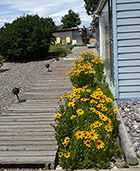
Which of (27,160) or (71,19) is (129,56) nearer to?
(27,160)

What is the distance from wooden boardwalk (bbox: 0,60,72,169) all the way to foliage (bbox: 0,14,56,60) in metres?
8.60

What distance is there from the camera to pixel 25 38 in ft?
46.9

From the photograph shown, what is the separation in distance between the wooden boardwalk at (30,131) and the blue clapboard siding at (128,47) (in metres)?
1.78

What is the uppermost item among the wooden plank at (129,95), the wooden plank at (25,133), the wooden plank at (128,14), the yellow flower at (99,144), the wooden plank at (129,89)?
the wooden plank at (128,14)

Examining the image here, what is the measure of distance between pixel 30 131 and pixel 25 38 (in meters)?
11.5

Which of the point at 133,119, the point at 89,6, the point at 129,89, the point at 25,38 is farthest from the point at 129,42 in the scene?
the point at 89,6

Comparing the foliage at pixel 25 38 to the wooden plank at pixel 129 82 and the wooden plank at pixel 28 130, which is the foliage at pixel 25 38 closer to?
the wooden plank at pixel 129 82

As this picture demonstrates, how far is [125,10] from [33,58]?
11561 mm

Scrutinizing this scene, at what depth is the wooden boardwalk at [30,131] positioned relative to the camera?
9.86ft

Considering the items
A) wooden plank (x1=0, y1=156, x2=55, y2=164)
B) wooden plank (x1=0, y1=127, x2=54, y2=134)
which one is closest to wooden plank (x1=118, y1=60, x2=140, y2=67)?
wooden plank (x1=0, y1=127, x2=54, y2=134)

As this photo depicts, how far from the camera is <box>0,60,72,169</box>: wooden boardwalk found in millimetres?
3006

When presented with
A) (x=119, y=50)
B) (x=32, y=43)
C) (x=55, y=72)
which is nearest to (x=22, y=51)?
(x=32, y=43)

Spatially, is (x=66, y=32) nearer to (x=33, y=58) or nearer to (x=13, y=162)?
(x=33, y=58)

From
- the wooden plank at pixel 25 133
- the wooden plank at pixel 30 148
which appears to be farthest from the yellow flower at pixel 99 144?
the wooden plank at pixel 25 133
